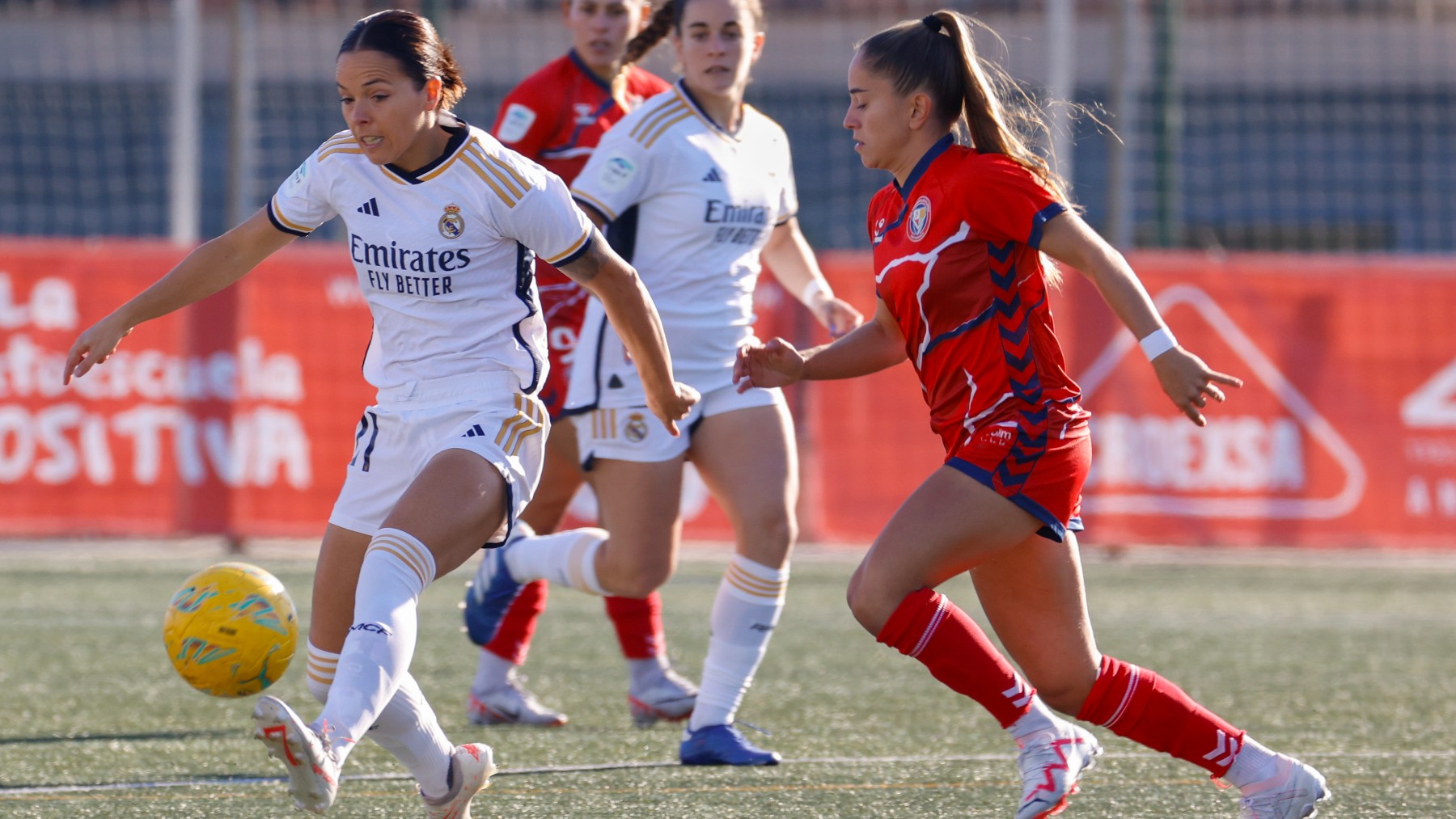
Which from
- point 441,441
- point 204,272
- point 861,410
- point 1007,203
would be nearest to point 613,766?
point 441,441

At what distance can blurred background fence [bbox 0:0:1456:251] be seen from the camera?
11.1 meters

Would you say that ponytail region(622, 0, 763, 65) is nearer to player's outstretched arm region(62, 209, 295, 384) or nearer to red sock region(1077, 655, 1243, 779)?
player's outstretched arm region(62, 209, 295, 384)

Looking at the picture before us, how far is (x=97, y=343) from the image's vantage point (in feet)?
12.1

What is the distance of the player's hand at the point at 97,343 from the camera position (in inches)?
145

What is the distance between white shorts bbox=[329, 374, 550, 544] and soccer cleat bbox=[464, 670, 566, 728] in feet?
5.60

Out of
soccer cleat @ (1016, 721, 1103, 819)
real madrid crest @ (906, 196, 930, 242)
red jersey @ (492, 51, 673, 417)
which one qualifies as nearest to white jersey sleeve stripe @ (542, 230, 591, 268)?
real madrid crest @ (906, 196, 930, 242)

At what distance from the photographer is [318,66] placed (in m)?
13.3

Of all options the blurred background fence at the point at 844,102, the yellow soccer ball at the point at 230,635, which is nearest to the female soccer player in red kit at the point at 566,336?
the yellow soccer ball at the point at 230,635

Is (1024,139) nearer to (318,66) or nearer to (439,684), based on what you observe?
(439,684)

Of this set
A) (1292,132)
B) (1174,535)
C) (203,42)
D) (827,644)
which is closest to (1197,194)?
(1292,132)

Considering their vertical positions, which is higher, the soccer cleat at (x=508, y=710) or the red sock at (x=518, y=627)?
the red sock at (x=518, y=627)

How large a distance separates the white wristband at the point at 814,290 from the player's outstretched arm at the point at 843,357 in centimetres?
120

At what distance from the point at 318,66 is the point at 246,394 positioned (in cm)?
445

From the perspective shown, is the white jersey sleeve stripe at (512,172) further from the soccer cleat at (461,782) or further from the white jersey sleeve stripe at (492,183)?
the soccer cleat at (461,782)
